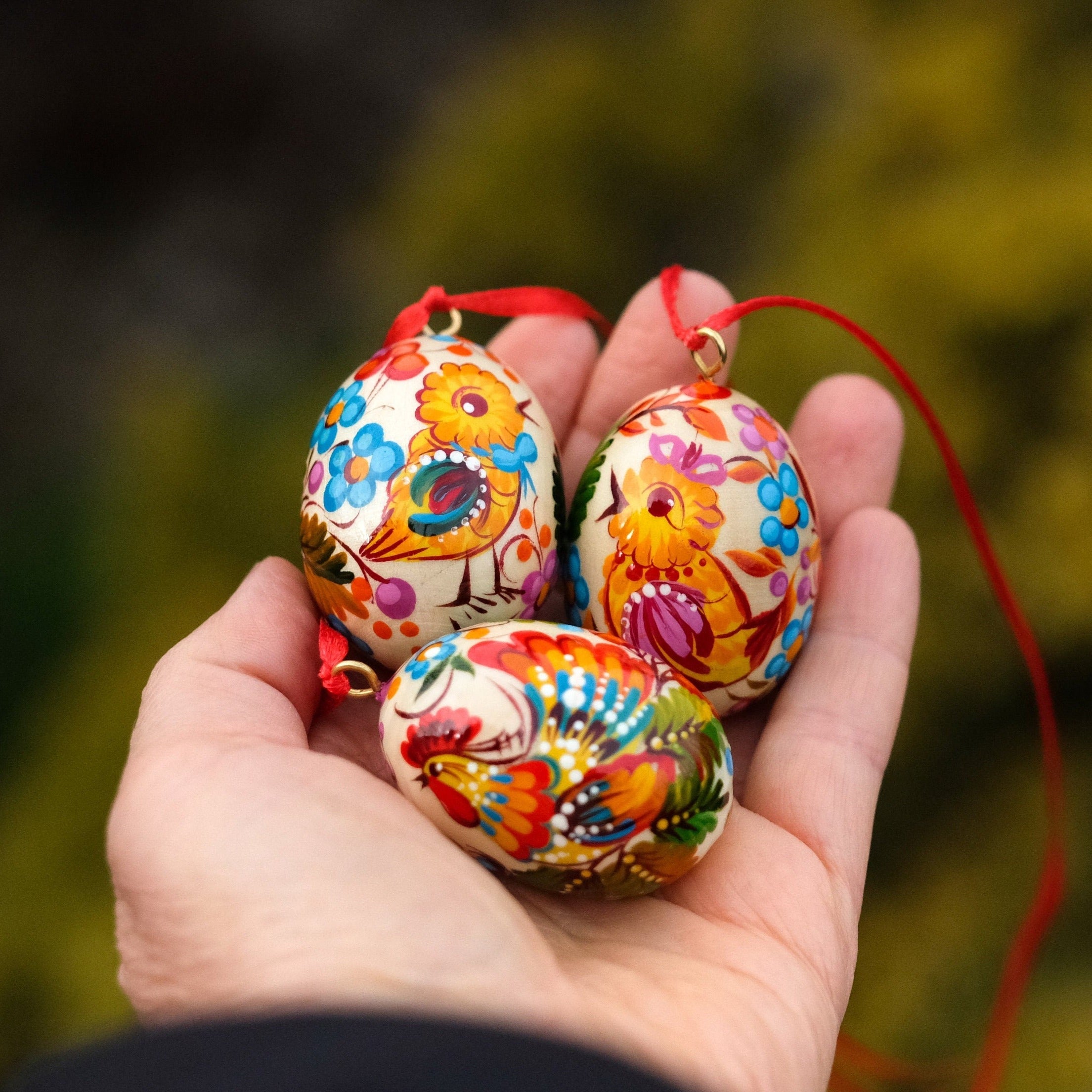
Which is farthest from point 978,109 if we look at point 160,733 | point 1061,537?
point 160,733

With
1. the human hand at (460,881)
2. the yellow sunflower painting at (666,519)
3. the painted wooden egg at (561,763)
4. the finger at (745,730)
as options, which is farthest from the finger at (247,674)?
the finger at (745,730)

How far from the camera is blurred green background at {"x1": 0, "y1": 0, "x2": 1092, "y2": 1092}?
1.99 m

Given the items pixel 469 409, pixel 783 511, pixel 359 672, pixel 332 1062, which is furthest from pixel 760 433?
pixel 332 1062

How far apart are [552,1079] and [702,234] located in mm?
2053

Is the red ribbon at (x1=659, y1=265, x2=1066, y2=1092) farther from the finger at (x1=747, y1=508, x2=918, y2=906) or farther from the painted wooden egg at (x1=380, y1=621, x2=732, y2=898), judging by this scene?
the painted wooden egg at (x1=380, y1=621, x2=732, y2=898)

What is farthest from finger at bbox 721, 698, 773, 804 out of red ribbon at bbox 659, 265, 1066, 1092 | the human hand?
red ribbon at bbox 659, 265, 1066, 1092

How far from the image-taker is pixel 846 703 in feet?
5.17

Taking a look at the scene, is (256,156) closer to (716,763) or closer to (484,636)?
(484,636)

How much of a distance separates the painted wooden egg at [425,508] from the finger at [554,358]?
374 millimetres

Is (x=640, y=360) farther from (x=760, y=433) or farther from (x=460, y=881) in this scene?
(x=460, y=881)

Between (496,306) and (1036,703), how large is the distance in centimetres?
123

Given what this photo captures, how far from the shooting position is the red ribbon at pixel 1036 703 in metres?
1.70

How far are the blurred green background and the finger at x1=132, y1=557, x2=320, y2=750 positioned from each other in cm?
78

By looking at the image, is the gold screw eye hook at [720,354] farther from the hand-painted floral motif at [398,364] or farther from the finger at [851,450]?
the hand-painted floral motif at [398,364]
